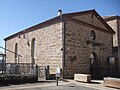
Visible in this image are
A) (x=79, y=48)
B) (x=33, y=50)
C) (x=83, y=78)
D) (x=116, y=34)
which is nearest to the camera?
(x=83, y=78)

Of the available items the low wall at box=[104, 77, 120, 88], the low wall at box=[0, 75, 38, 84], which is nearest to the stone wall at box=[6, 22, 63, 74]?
the low wall at box=[0, 75, 38, 84]

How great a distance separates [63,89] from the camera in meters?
11.5

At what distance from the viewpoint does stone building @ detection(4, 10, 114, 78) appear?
56.9ft

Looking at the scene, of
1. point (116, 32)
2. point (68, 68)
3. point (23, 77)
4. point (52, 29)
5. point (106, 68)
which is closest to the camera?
point (23, 77)

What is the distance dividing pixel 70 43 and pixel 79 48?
4.49 feet

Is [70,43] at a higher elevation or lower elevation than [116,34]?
lower

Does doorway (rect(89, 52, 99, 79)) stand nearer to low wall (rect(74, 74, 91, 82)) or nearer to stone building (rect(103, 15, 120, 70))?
stone building (rect(103, 15, 120, 70))

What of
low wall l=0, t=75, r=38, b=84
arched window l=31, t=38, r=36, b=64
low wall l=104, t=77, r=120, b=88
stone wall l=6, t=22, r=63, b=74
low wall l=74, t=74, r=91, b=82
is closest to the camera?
low wall l=104, t=77, r=120, b=88

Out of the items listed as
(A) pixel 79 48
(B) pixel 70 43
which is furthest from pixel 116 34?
(B) pixel 70 43

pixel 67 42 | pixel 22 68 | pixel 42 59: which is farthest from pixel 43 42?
pixel 22 68

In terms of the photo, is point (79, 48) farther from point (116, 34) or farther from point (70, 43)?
point (116, 34)

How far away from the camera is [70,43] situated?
1759 cm

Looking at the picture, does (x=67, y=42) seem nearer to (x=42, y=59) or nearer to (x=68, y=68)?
(x=68, y=68)

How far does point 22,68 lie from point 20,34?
10.7m
